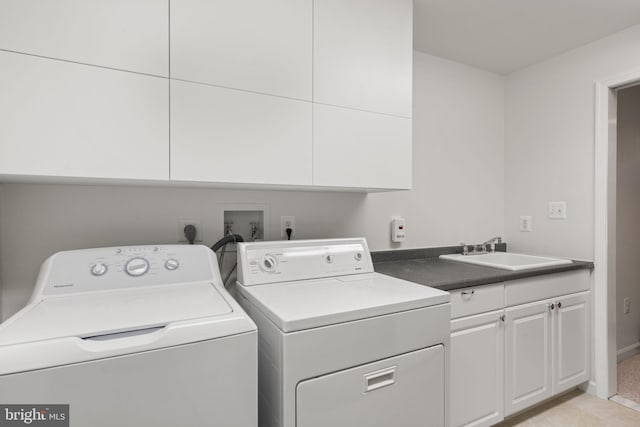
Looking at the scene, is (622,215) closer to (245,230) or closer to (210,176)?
(245,230)

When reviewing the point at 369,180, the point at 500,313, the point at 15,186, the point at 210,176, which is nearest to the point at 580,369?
the point at 500,313

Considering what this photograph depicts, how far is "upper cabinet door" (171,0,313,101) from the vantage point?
121cm

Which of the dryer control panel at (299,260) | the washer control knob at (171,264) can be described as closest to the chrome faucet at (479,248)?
the dryer control panel at (299,260)

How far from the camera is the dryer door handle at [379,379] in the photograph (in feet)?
3.53

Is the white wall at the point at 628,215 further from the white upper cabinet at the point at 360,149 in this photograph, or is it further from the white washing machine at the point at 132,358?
the white washing machine at the point at 132,358

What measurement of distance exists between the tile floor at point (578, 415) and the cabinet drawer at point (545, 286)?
0.70 meters

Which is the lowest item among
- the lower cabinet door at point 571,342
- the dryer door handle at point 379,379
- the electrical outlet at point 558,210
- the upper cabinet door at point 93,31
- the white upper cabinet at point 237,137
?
the lower cabinet door at point 571,342

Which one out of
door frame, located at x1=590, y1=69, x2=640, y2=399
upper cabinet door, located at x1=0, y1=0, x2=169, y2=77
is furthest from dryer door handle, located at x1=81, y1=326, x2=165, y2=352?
door frame, located at x1=590, y1=69, x2=640, y2=399

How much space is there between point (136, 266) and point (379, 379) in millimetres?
964

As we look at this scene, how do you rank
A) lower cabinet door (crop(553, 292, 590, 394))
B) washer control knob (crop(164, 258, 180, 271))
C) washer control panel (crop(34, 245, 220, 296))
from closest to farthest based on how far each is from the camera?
washer control panel (crop(34, 245, 220, 296))
washer control knob (crop(164, 258, 180, 271))
lower cabinet door (crop(553, 292, 590, 394))

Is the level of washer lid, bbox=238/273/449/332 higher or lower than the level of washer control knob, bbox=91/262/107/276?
lower

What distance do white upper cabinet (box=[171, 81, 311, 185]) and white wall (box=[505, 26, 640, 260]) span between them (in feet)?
6.42

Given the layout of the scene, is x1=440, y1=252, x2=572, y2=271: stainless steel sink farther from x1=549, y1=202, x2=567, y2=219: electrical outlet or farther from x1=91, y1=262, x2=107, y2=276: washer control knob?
x1=91, y1=262, x2=107, y2=276: washer control knob

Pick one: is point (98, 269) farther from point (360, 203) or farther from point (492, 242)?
point (492, 242)
